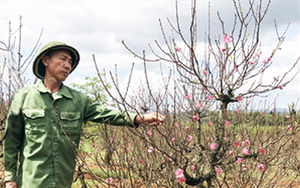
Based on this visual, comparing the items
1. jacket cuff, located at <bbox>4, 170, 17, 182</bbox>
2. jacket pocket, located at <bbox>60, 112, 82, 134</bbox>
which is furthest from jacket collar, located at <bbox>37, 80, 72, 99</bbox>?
jacket cuff, located at <bbox>4, 170, 17, 182</bbox>

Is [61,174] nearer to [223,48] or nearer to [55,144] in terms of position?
[55,144]

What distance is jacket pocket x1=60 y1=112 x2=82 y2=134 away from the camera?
224 cm

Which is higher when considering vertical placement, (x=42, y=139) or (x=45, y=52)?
(x=45, y=52)

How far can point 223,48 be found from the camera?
252 centimetres

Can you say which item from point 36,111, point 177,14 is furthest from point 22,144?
point 177,14

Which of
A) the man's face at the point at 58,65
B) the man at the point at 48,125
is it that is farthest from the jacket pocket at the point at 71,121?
the man's face at the point at 58,65

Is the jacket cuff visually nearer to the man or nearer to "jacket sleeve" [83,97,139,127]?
the man

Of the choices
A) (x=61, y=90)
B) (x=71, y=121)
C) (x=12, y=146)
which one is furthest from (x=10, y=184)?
(x=61, y=90)

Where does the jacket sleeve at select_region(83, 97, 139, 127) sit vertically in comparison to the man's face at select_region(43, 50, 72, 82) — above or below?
below

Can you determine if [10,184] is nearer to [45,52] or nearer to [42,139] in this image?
[42,139]

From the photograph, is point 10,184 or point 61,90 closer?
point 10,184

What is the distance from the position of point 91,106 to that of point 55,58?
1.85 feet

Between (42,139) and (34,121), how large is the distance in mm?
176

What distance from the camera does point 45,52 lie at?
A: 2.30m
